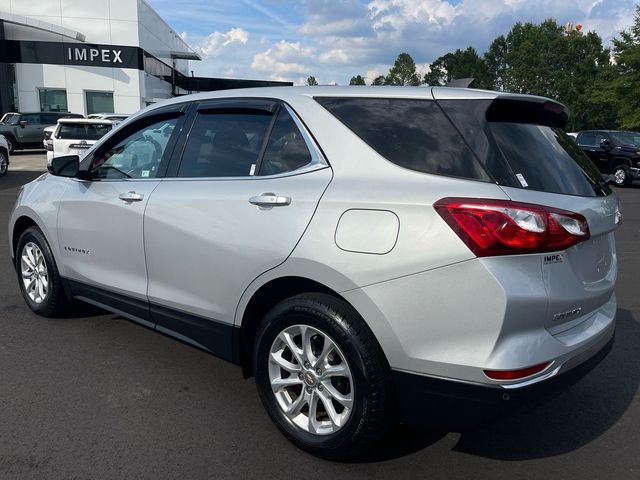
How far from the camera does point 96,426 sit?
10.2 ft

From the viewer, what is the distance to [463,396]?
2.39 meters

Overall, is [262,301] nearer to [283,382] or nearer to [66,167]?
[283,382]

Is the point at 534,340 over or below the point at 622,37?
below

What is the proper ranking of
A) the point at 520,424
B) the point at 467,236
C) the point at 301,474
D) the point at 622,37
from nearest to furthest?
1. the point at 467,236
2. the point at 301,474
3. the point at 520,424
4. the point at 622,37

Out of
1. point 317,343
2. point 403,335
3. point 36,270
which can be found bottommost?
point 36,270

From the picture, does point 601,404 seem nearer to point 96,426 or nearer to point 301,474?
point 301,474

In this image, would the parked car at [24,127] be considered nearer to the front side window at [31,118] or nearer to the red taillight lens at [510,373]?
the front side window at [31,118]

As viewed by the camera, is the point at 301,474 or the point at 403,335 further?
the point at 301,474

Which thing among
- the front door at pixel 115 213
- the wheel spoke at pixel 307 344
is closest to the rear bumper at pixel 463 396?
the wheel spoke at pixel 307 344

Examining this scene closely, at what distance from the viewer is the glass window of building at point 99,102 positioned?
109 ft

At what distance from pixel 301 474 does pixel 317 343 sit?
621 millimetres

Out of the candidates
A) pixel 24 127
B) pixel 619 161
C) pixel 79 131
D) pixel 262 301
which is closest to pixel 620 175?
pixel 619 161

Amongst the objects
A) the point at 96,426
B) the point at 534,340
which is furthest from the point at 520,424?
the point at 96,426

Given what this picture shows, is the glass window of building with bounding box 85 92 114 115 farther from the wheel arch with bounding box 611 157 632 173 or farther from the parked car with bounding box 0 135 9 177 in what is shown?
the wheel arch with bounding box 611 157 632 173
